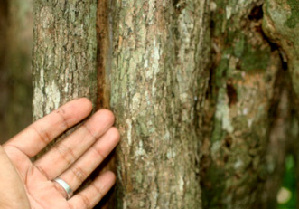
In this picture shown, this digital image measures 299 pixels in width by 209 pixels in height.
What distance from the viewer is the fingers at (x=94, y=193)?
63.7 inches

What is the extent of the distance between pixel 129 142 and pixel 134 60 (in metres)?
0.34

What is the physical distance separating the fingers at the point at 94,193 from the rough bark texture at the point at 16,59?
85 cm

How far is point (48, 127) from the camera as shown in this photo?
159 cm

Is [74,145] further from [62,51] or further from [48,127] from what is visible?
[62,51]

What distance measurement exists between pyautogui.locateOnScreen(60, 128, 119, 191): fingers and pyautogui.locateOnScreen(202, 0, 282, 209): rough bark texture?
1.42ft

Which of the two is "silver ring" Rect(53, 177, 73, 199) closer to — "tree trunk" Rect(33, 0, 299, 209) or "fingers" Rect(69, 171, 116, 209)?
"fingers" Rect(69, 171, 116, 209)

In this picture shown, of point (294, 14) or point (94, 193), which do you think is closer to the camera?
point (294, 14)

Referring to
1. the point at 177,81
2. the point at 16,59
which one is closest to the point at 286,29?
the point at 177,81

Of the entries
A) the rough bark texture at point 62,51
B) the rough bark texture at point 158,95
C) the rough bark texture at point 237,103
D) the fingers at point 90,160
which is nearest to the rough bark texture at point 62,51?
the rough bark texture at point 62,51

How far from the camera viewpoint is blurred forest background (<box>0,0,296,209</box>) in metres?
2.34

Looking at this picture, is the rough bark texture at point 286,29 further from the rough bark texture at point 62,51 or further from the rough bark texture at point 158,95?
the rough bark texture at point 62,51

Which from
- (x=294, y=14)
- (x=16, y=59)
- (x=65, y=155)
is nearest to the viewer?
(x=294, y=14)

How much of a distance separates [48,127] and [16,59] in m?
0.97

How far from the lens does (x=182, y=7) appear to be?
1619mm
